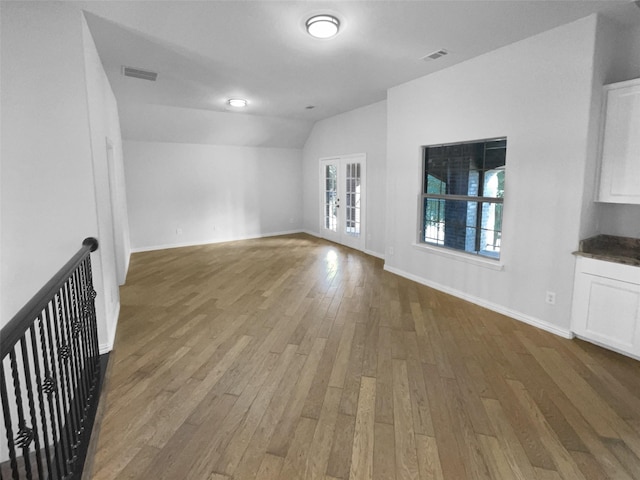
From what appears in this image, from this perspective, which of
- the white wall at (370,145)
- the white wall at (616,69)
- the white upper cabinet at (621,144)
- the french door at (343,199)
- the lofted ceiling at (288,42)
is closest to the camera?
the lofted ceiling at (288,42)

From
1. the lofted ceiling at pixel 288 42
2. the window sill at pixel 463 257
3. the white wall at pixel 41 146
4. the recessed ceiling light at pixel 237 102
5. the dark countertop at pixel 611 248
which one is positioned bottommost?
the window sill at pixel 463 257

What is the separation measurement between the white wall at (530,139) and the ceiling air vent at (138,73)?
135 inches

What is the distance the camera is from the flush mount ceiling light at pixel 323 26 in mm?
2844

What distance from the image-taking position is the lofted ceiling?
8.90 feet

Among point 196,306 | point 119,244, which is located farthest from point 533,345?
point 119,244

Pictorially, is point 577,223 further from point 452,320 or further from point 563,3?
point 563,3

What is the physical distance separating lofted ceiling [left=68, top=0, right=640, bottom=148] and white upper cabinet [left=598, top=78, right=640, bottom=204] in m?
0.67

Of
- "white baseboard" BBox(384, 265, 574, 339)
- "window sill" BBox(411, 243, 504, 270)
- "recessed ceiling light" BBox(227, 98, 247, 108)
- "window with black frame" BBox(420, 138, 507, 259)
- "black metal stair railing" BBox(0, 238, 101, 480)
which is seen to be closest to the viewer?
"black metal stair railing" BBox(0, 238, 101, 480)

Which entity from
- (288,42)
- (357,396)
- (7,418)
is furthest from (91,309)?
(288,42)

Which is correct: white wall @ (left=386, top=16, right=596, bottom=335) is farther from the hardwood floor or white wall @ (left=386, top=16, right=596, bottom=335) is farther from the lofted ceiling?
the hardwood floor

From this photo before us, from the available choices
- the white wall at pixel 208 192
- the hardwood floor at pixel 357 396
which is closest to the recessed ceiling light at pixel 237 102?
the white wall at pixel 208 192

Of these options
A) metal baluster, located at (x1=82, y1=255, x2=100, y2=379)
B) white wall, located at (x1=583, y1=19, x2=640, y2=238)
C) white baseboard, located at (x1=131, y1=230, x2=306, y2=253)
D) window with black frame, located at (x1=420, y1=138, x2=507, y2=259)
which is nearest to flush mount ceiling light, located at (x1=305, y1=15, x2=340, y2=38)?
window with black frame, located at (x1=420, y1=138, x2=507, y2=259)

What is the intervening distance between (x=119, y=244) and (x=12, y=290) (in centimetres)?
220

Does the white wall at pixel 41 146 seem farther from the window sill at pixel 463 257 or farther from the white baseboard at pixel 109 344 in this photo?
the window sill at pixel 463 257
